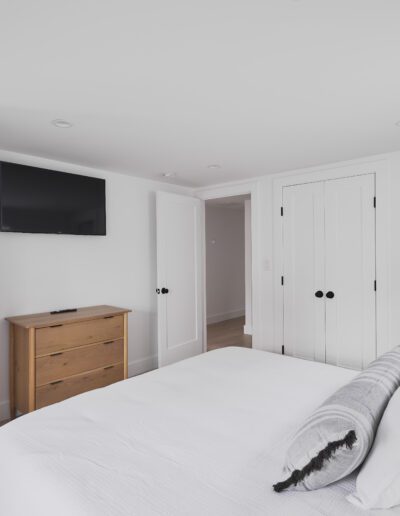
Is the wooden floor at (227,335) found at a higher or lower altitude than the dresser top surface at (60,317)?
lower

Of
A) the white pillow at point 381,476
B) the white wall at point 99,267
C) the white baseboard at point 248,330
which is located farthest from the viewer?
the white baseboard at point 248,330

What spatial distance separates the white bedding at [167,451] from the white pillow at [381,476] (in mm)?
30

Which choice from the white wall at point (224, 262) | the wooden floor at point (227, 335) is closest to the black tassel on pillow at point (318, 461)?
the wooden floor at point (227, 335)

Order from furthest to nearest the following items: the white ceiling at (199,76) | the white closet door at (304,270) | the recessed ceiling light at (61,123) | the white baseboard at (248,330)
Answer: the white baseboard at (248,330)
the white closet door at (304,270)
the recessed ceiling light at (61,123)
the white ceiling at (199,76)

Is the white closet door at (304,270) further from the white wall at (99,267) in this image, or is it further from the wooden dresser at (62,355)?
the wooden dresser at (62,355)

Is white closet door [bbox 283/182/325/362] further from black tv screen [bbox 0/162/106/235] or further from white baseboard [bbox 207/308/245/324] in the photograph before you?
white baseboard [bbox 207/308/245/324]

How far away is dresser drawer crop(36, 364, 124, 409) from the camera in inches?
110

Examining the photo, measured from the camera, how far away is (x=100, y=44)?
1.54m

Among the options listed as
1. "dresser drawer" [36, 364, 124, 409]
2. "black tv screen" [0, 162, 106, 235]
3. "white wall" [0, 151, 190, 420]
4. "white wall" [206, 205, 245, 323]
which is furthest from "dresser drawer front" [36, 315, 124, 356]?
"white wall" [206, 205, 245, 323]

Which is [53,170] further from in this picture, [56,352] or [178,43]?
[178,43]

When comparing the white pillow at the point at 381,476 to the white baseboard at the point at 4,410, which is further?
the white baseboard at the point at 4,410

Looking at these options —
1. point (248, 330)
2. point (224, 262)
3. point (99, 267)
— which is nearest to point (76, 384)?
point (99, 267)

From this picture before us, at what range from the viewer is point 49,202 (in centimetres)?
322

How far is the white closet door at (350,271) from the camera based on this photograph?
345cm
